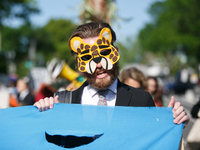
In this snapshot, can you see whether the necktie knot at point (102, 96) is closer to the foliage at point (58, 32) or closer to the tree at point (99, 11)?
the tree at point (99, 11)

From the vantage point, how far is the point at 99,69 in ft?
7.27

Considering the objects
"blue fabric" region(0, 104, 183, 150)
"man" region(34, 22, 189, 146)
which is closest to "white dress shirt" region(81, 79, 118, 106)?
"man" region(34, 22, 189, 146)

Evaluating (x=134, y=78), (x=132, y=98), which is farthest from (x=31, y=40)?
(x=132, y=98)

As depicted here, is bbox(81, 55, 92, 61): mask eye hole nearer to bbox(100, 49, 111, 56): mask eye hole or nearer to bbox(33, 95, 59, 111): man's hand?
bbox(100, 49, 111, 56): mask eye hole

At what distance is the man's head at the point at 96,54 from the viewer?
221 centimetres

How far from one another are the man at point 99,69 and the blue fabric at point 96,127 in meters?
0.13

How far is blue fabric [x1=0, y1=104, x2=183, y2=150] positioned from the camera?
Result: 6.64 ft

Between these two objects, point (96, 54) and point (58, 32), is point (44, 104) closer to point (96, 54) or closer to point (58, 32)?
point (96, 54)

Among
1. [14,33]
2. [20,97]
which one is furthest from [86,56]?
[14,33]

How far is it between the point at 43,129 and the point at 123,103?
0.70 meters

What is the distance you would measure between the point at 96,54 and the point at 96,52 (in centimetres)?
2

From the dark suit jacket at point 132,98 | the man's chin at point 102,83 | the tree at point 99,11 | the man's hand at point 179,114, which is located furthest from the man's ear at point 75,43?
the tree at point 99,11

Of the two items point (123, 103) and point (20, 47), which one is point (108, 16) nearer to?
point (123, 103)

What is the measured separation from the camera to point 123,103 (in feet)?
7.33
